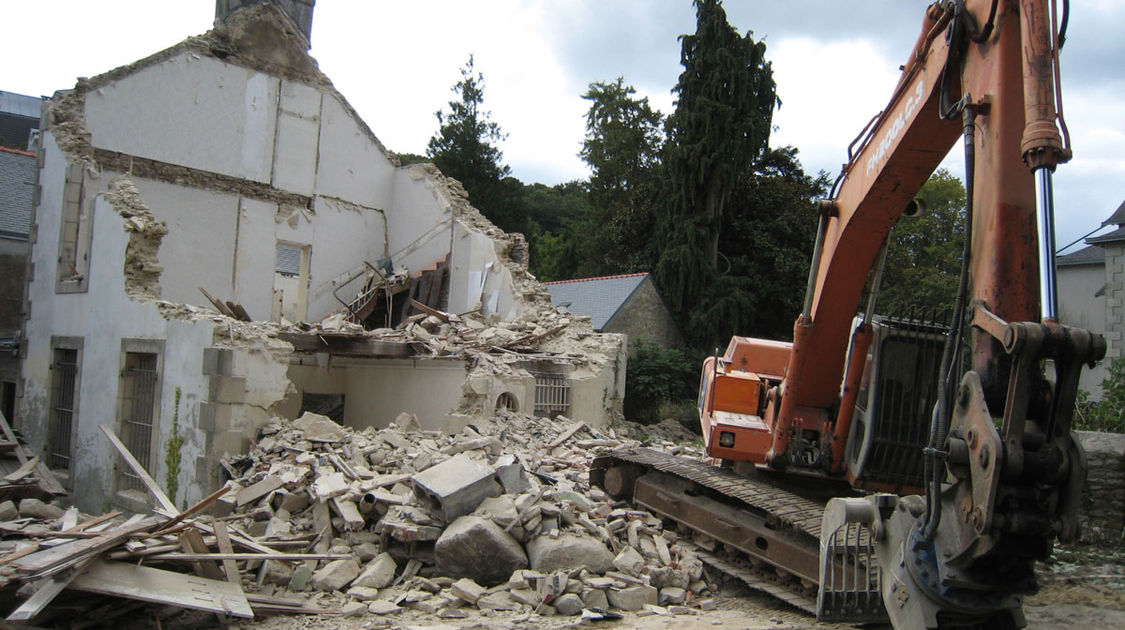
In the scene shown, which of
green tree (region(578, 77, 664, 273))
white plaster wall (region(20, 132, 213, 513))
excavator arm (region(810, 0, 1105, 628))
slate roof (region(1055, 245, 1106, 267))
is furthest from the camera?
green tree (region(578, 77, 664, 273))

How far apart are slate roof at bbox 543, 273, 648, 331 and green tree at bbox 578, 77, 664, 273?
412cm

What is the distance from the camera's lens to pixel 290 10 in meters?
16.6

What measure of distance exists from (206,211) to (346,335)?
5280mm

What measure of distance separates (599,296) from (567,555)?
1621 centimetres

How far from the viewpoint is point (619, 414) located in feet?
45.5

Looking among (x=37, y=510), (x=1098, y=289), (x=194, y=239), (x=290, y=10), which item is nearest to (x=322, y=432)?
(x=37, y=510)

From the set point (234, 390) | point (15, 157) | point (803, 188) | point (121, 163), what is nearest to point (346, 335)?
point (234, 390)

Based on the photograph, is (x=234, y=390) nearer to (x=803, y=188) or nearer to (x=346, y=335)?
(x=346, y=335)

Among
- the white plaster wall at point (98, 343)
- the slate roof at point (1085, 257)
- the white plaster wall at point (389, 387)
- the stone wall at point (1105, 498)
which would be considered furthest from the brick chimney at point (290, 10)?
the slate roof at point (1085, 257)

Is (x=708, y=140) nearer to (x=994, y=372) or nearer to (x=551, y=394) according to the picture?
(x=551, y=394)

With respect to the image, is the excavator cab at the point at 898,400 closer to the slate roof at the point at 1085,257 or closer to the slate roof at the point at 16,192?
the slate roof at the point at 1085,257

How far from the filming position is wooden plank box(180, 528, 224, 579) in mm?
6656

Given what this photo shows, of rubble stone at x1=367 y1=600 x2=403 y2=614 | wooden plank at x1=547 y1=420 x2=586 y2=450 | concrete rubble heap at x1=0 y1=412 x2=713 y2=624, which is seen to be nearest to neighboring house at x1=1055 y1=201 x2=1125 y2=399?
wooden plank at x1=547 y1=420 x2=586 y2=450

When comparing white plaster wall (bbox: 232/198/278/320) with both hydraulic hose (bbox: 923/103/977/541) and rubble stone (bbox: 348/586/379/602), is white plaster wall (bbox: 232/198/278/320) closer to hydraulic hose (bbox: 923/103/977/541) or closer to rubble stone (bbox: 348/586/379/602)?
rubble stone (bbox: 348/586/379/602)
